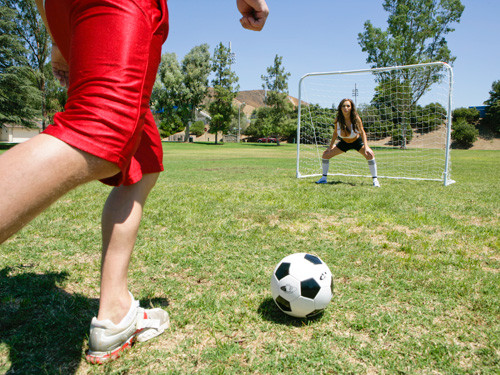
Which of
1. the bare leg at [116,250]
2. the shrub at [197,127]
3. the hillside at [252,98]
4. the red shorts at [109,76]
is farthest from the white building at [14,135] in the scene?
the red shorts at [109,76]

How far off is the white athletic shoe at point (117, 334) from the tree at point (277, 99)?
161 ft

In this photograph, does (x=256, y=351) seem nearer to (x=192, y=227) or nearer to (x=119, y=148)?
(x=119, y=148)

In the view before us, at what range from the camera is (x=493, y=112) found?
45.0 m

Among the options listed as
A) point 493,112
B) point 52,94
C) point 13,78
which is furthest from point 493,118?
point 52,94

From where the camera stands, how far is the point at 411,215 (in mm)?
4520

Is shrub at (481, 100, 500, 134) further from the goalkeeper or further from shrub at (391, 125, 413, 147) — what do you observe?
the goalkeeper

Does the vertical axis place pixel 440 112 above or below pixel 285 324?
above

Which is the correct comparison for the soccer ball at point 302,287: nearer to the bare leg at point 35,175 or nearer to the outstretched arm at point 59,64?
the bare leg at point 35,175

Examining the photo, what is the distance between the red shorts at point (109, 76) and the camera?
0.97 metres

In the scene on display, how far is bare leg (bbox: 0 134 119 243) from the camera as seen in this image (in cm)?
83

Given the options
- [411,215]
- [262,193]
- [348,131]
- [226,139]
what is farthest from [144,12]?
[226,139]

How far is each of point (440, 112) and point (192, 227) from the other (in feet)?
34.9

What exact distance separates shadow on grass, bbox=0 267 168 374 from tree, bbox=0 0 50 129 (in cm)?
3662

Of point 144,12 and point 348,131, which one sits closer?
point 144,12
